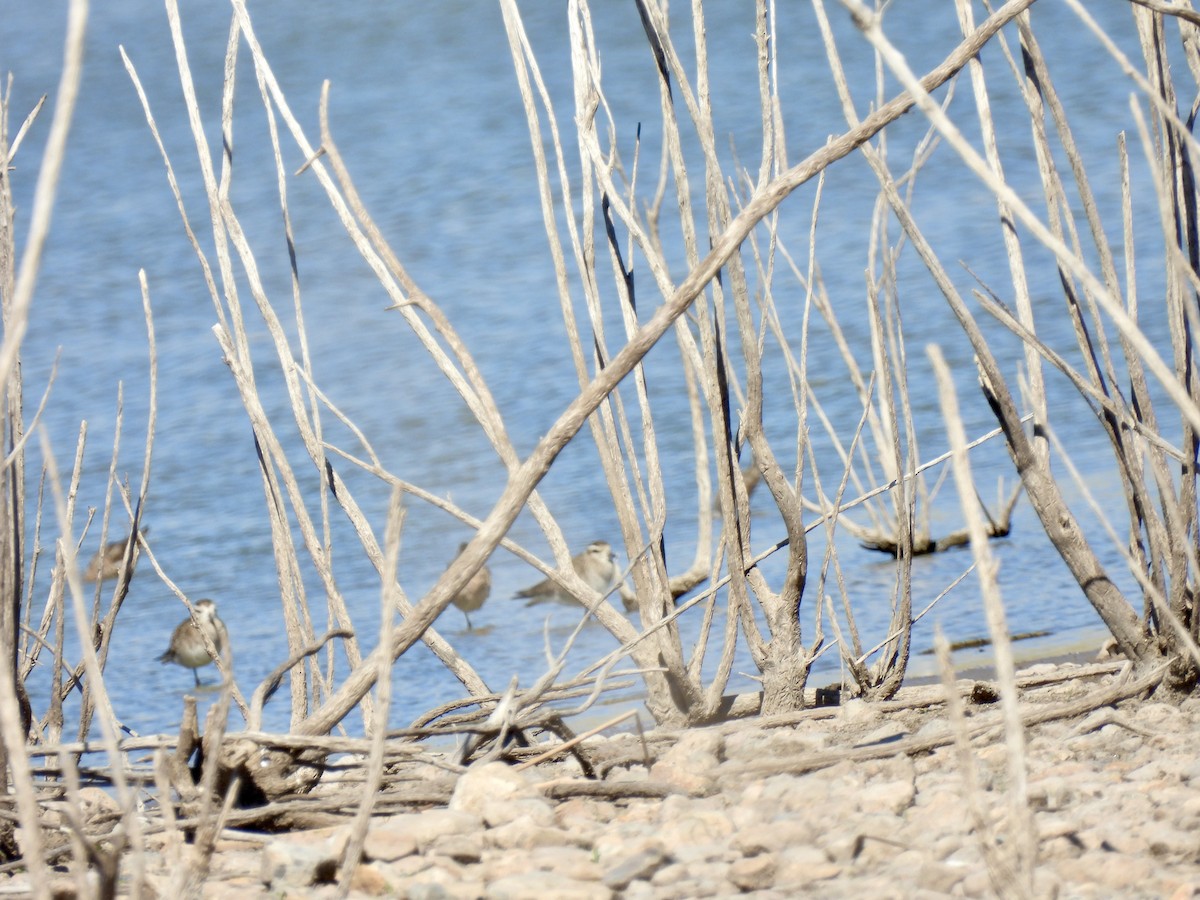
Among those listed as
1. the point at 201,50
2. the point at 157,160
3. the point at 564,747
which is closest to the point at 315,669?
the point at 564,747

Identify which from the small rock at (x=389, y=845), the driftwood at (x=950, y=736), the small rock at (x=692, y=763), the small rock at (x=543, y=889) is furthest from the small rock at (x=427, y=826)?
the driftwood at (x=950, y=736)

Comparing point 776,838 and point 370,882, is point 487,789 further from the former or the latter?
point 776,838

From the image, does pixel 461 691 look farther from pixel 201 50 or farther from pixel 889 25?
pixel 201 50

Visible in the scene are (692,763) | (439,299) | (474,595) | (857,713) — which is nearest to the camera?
(692,763)

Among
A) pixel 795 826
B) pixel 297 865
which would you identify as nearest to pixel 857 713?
pixel 795 826

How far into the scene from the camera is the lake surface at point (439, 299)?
5410 mm

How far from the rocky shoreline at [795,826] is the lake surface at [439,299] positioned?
23.3 inches

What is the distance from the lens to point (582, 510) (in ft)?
21.1

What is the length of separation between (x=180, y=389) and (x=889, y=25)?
7674mm

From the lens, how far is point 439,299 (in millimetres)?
8938

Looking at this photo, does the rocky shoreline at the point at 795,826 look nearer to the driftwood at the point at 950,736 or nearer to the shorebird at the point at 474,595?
the driftwood at the point at 950,736

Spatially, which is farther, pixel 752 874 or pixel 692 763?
pixel 692 763

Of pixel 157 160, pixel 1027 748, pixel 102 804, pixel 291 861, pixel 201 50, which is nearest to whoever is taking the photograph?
pixel 291 861

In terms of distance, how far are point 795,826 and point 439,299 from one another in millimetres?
7225
